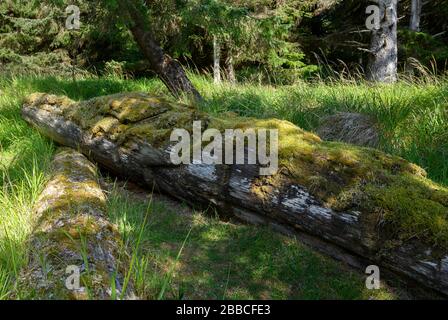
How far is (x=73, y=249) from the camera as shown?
2.54 meters

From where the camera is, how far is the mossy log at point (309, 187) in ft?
8.82

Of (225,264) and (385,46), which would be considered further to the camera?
(385,46)

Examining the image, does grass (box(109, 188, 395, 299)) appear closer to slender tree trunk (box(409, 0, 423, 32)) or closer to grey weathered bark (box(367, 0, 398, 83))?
grey weathered bark (box(367, 0, 398, 83))

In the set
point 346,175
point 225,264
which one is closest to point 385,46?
point 346,175

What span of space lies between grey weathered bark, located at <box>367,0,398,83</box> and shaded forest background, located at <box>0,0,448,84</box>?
1.31 feet

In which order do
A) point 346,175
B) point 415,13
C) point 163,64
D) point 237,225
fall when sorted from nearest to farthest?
point 346,175, point 237,225, point 163,64, point 415,13

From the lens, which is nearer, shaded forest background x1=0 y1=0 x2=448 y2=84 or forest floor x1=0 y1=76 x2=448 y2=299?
forest floor x1=0 y1=76 x2=448 y2=299

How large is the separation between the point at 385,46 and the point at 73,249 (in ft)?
22.9

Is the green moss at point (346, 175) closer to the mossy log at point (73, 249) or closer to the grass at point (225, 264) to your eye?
the grass at point (225, 264)

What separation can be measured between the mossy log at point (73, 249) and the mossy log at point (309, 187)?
0.82 m

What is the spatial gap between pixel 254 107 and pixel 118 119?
2326 mm

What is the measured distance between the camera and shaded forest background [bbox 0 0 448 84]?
679 centimetres

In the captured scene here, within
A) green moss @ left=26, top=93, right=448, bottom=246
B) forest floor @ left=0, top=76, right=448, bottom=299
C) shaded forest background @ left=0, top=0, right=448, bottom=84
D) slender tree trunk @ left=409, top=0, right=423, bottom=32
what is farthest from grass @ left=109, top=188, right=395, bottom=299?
slender tree trunk @ left=409, top=0, right=423, bottom=32

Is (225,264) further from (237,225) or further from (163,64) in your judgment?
(163,64)
